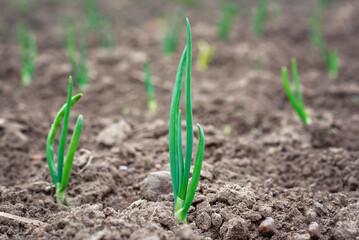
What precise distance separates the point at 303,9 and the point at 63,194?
4296 millimetres

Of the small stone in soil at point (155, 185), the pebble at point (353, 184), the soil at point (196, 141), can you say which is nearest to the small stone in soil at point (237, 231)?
the soil at point (196, 141)

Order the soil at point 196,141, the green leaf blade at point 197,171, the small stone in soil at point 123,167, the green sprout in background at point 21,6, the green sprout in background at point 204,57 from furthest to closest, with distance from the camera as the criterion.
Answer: the green sprout in background at point 21,6
the green sprout in background at point 204,57
the small stone in soil at point 123,167
the soil at point 196,141
the green leaf blade at point 197,171

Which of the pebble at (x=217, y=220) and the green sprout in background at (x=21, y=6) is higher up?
the green sprout in background at (x=21, y=6)

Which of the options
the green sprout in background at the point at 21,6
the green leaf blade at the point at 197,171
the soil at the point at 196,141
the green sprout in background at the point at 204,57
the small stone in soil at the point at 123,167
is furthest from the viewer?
the green sprout in background at the point at 21,6

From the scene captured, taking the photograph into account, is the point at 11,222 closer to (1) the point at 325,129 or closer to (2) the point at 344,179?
(2) the point at 344,179

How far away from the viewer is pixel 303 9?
500cm

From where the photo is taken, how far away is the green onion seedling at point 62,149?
1.52 metres

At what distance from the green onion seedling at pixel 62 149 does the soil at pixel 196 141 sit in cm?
9

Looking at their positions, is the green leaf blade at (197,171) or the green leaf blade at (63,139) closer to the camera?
the green leaf blade at (197,171)

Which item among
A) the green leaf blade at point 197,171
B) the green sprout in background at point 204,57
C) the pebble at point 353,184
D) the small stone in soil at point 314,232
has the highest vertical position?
the green sprout in background at point 204,57

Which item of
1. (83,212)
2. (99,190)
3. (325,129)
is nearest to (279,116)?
(325,129)

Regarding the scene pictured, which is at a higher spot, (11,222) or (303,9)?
(303,9)

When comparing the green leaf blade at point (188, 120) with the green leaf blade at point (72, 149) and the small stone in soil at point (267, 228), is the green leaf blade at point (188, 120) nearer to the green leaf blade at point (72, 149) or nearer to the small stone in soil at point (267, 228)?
the small stone in soil at point (267, 228)

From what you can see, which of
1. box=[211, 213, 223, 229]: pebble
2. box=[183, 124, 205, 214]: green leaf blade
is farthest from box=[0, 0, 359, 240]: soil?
box=[183, 124, 205, 214]: green leaf blade
